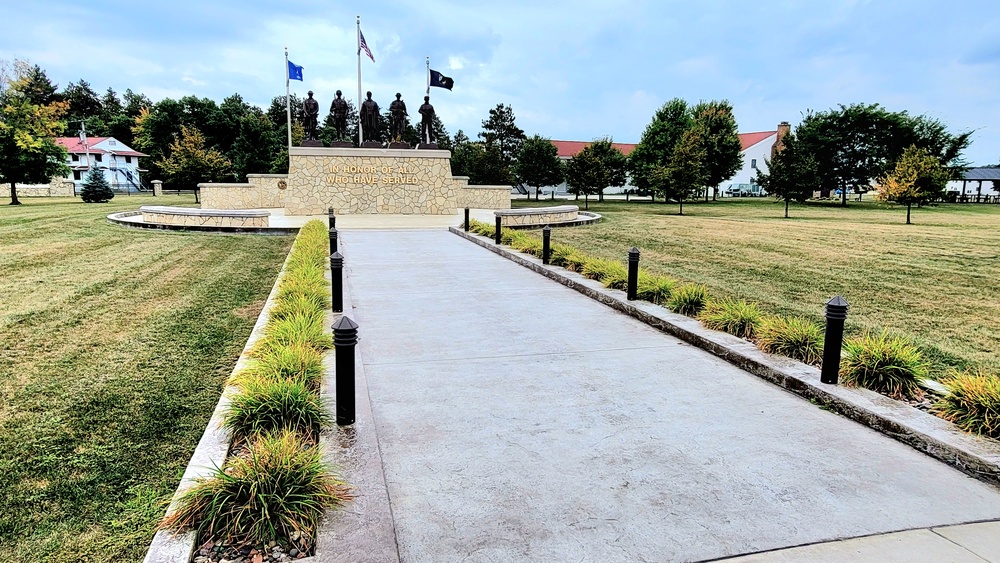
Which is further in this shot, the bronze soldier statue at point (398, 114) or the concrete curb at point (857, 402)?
the bronze soldier statue at point (398, 114)

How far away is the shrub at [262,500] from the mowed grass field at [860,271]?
18.3 ft

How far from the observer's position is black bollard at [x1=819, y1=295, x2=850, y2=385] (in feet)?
14.9

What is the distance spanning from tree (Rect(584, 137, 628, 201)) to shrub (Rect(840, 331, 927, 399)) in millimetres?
35577

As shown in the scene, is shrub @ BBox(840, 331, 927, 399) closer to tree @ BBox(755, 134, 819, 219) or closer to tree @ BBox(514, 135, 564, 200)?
tree @ BBox(755, 134, 819, 219)

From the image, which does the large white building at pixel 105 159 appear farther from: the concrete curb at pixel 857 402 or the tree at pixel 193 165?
the concrete curb at pixel 857 402

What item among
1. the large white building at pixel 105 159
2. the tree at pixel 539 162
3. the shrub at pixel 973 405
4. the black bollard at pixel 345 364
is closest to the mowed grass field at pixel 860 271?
the shrub at pixel 973 405

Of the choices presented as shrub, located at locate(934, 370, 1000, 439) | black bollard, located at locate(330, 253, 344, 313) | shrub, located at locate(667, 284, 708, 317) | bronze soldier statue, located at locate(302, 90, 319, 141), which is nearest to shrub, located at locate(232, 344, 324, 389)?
black bollard, located at locate(330, 253, 344, 313)

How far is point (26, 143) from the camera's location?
3194 cm

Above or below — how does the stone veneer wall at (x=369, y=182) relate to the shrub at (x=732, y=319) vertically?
above

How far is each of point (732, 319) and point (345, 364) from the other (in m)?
4.32

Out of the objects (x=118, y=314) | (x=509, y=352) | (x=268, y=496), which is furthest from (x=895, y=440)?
(x=118, y=314)

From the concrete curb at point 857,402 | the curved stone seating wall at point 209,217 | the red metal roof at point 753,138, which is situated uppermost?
the red metal roof at point 753,138

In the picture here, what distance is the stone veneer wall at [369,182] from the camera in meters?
26.1

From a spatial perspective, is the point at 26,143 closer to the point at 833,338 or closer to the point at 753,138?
the point at 833,338
